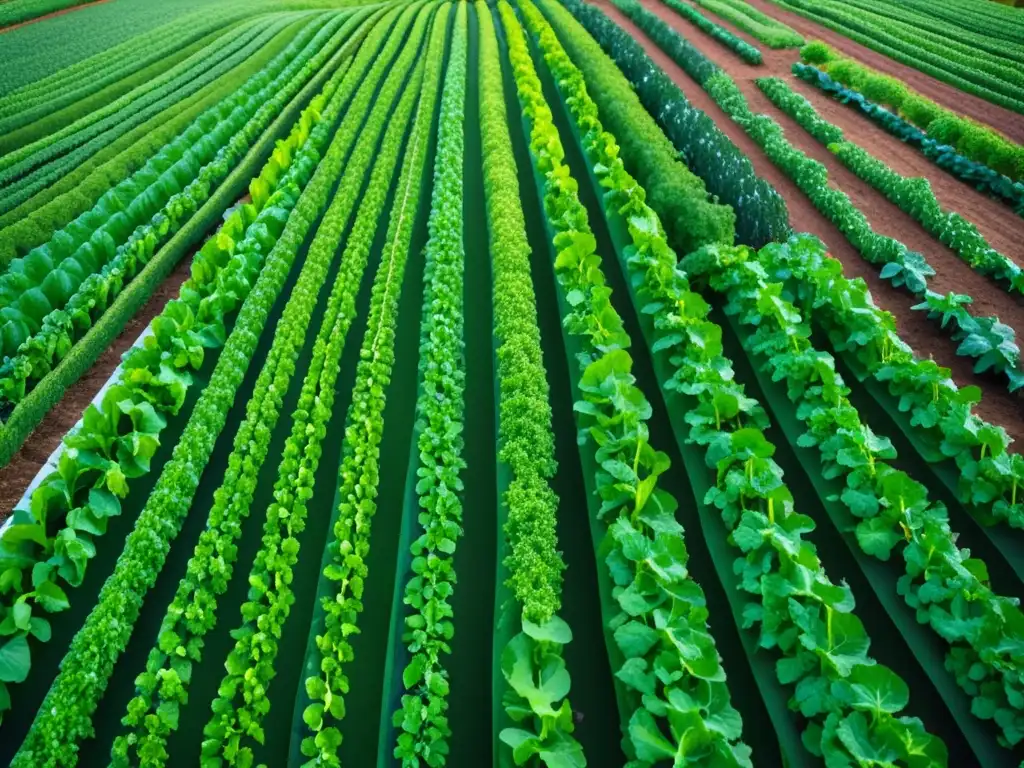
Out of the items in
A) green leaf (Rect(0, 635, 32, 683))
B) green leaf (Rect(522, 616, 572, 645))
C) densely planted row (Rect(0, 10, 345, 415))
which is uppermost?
densely planted row (Rect(0, 10, 345, 415))

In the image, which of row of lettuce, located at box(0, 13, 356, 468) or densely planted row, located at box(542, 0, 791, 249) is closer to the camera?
row of lettuce, located at box(0, 13, 356, 468)

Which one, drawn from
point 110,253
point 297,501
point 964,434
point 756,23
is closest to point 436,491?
point 297,501

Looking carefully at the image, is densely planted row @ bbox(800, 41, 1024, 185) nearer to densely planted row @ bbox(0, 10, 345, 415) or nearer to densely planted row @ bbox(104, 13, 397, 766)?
densely planted row @ bbox(104, 13, 397, 766)

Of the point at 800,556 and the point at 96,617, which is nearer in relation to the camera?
the point at 800,556

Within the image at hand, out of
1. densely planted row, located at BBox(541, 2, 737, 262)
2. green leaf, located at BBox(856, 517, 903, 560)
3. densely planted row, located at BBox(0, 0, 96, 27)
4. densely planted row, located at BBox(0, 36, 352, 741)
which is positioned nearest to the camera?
green leaf, located at BBox(856, 517, 903, 560)

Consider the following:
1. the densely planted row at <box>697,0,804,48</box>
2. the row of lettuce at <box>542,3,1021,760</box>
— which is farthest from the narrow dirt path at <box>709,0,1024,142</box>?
the row of lettuce at <box>542,3,1021,760</box>

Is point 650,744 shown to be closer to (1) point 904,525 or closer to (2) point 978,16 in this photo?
(1) point 904,525

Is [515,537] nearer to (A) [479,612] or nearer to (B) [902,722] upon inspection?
(A) [479,612]

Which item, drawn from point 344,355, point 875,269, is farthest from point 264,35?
point 875,269

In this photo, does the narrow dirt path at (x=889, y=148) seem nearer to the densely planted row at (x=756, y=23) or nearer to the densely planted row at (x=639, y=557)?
the densely planted row at (x=756, y=23)
